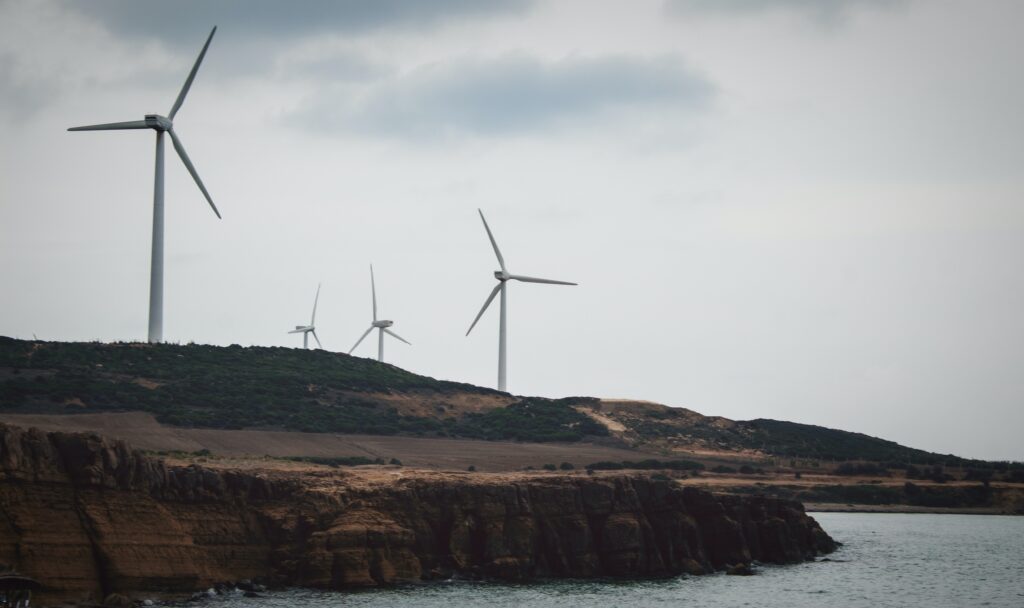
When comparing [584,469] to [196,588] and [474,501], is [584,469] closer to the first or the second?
[474,501]

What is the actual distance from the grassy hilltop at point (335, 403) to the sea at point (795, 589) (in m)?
54.0

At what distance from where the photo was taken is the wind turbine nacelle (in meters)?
123

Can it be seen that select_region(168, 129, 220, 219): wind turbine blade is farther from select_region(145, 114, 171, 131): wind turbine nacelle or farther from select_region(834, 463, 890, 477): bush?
select_region(834, 463, 890, 477): bush

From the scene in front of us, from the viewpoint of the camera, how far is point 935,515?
134875 millimetres

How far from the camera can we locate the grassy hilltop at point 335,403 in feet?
403

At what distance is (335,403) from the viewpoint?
143 m

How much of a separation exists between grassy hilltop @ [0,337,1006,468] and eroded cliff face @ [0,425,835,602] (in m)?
47.9

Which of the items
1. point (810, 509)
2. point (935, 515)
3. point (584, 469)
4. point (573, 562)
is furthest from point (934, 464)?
point (573, 562)

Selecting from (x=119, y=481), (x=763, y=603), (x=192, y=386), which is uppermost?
(x=192, y=386)

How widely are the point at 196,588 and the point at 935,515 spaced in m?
93.2

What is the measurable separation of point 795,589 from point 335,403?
78.5 m

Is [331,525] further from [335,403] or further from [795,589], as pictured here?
[335,403]

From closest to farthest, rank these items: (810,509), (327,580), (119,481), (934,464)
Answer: (119,481) < (327,580) < (810,509) < (934,464)

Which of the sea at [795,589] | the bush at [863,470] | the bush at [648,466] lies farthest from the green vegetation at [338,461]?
the bush at [863,470]
